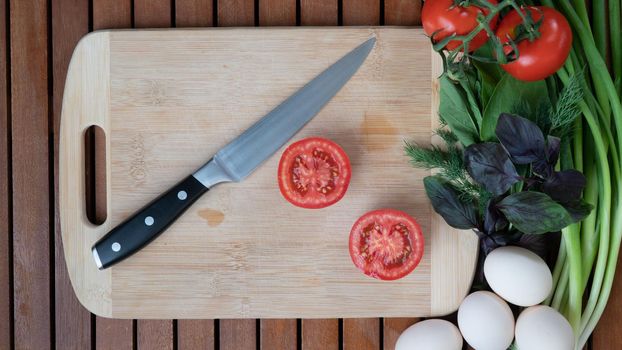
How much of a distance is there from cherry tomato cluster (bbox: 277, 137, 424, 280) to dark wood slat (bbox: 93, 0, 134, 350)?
427mm

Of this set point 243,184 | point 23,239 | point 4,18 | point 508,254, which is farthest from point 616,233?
point 4,18

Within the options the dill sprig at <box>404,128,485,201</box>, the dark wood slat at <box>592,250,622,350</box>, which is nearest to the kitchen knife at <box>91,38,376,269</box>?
the dill sprig at <box>404,128,485,201</box>

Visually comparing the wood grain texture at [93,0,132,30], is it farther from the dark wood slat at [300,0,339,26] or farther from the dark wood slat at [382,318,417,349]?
the dark wood slat at [382,318,417,349]

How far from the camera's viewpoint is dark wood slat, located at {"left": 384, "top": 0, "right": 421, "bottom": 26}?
1072mm

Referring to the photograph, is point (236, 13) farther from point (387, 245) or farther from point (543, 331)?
point (543, 331)

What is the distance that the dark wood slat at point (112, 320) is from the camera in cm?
109

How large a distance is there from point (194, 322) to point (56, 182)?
15.5 inches

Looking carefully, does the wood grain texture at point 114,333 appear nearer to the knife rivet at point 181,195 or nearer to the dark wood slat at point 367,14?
the knife rivet at point 181,195

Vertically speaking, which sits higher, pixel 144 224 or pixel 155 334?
pixel 144 224

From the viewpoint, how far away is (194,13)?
109 centimetres

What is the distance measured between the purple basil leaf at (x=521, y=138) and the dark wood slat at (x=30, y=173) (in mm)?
864

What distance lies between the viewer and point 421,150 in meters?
1.03

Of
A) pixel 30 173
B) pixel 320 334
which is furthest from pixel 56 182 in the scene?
pixel 320 334

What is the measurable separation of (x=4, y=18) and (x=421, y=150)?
2.82ft
